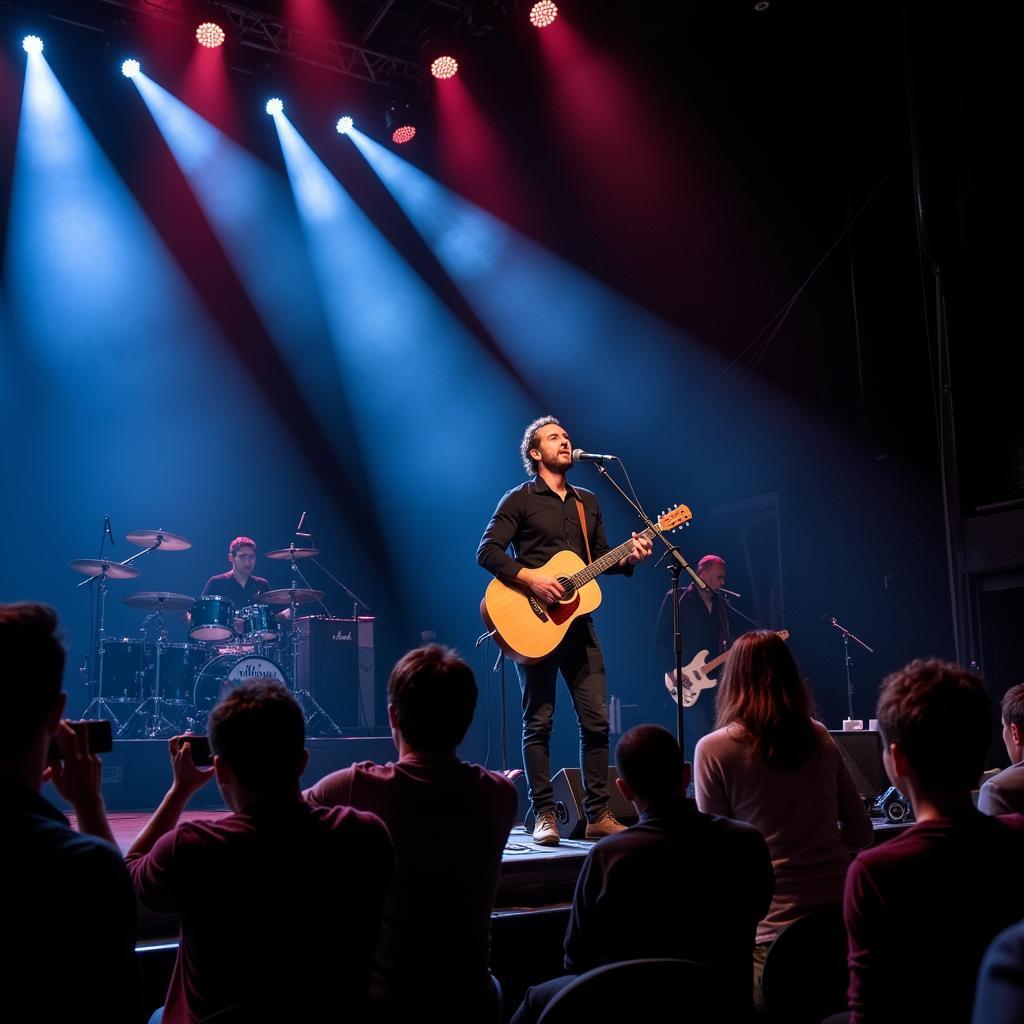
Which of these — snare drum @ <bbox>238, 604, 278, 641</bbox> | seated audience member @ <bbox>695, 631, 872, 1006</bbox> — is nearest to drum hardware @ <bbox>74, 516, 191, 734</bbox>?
snare drum @ <bbox>238, 604, 278, 641</bbox>

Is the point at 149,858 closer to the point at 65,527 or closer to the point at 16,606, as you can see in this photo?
the point at 16,606

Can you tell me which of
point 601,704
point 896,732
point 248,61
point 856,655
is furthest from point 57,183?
point 896,732

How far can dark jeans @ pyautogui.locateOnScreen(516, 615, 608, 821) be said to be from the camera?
5262mm

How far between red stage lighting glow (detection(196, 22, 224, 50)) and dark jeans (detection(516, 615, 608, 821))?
6.71m

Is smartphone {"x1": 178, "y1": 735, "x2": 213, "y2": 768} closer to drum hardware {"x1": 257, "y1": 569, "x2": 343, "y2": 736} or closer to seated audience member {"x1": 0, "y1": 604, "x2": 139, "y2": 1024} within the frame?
seated audience member {"x1": 0, "y1": 604, "x2": 139, "y2": 1024}

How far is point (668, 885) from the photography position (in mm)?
2549

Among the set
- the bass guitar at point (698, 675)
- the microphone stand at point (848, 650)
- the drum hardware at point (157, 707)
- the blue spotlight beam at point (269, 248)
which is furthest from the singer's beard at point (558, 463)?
the blue spotlight beam at point (269, 248)

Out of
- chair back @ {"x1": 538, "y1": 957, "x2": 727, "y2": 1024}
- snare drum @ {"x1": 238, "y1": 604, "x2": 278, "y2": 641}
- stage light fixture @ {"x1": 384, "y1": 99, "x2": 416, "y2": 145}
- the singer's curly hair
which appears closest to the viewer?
chair back @ {"x1": 538, "y1": 957, "x2": 727, "y2": 1024}

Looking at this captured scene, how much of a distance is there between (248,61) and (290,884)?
954cm

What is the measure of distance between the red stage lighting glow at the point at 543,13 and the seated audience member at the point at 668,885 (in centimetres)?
790

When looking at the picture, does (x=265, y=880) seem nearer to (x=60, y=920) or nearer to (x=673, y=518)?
(x=60, y=920)

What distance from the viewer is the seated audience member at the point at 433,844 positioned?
104 inches

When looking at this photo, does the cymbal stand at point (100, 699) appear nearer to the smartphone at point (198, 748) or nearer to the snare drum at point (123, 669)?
the snare drum at point (123, 669)

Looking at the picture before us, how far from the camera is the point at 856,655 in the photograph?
9.29m
